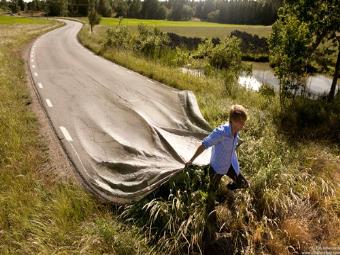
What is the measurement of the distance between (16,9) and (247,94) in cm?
14528

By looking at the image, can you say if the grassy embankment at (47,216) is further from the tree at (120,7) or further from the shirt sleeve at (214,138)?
the tree at (120,7)

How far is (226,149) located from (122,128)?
397 centimetres

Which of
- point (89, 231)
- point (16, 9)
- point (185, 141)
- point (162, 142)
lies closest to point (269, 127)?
point (185, 141)

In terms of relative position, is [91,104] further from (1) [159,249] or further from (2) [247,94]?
(1) [159,249]

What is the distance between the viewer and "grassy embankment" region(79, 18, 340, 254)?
444cm

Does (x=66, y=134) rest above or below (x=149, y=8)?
below

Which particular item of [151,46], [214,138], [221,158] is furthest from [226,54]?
[214,138]

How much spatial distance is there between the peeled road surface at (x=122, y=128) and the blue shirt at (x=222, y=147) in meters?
0.62

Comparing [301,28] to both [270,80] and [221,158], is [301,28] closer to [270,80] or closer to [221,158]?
[221,158]

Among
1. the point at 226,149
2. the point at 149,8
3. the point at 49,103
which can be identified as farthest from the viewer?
the point at 149,8

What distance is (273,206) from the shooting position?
4988mm

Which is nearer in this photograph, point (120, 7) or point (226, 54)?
point (226, 54)

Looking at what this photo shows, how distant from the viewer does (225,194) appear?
209 inches

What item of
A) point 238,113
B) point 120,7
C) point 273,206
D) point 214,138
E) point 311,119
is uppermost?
point 120,7
